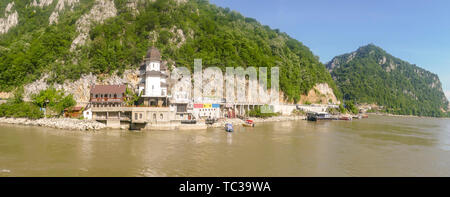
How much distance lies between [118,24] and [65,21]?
23.3 m

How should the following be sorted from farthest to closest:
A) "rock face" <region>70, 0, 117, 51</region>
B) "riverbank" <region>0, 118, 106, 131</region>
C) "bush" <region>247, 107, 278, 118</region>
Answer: "rock face" <region>70, 0, 117, 51</region>
"bush" <region>247, 107, 278, 118</region>
"riverbank" <region>0, 118, 106, 131</region>

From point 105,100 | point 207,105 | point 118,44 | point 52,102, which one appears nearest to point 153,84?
point 105,100

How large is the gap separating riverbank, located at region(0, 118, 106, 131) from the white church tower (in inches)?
415

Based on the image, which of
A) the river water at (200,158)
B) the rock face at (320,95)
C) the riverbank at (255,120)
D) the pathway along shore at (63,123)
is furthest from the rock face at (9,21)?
the rock face at (320,95)

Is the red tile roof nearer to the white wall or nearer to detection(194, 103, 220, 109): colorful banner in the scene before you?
the white wall

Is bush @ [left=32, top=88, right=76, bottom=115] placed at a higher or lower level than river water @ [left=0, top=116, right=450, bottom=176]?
higher

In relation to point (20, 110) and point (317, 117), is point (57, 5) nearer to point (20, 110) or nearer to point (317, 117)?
point (20, 110)

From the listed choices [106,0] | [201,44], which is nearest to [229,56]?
[201,44]

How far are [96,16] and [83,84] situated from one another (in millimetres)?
28489

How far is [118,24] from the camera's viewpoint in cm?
7594

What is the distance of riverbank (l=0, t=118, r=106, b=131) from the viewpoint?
44562 millimetres

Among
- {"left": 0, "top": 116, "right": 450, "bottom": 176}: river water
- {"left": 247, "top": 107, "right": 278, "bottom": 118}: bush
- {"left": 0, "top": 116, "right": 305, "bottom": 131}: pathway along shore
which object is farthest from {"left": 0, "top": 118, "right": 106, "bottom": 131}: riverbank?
{"left": 247, "top": 107, "right": 278, "bottom": 118}: bush

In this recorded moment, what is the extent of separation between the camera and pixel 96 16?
78.1m

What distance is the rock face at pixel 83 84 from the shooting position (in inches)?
2371
